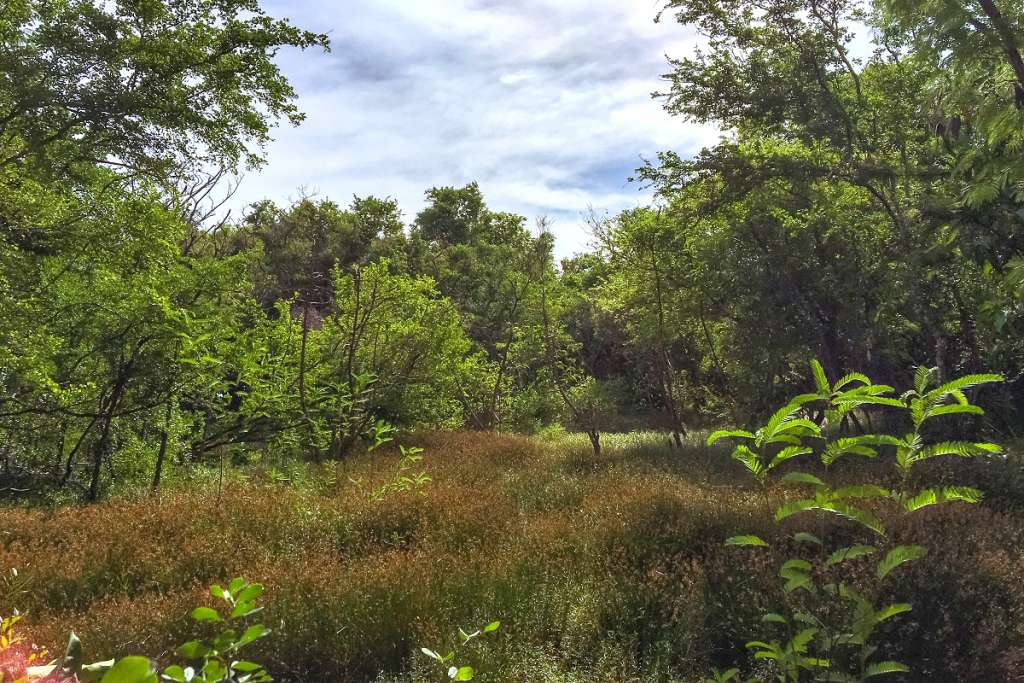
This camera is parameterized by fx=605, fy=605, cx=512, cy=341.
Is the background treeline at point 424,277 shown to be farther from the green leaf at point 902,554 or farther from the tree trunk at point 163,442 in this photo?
the green leaf at point 902,554

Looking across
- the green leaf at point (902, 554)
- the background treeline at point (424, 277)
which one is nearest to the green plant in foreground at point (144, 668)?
the green leaf at point (902, 554)

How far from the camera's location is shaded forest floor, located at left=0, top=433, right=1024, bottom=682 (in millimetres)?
3373

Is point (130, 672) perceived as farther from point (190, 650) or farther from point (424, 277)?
point (424, 277)

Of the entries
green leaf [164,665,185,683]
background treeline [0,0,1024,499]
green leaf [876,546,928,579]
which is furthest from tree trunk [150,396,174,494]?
green leaf [876,546,928,579]

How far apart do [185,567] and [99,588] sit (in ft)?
1.75

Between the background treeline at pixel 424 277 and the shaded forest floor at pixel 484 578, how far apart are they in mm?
1638

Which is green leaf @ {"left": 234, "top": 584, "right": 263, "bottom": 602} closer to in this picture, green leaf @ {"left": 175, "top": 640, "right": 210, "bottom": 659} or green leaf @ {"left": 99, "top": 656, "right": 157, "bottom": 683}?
green leaf @ {"left": 175, "top": 640, "right": 210, "bottom": 659}

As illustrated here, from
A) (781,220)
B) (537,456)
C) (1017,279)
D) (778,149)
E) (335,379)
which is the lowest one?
(537,456)

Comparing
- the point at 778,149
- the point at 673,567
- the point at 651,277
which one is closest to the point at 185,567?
the point at 673,567

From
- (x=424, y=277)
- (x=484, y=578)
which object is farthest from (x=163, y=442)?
(x=424, y=277)

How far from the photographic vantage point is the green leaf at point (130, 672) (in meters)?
0.67

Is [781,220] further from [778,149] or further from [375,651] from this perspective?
[375,651]

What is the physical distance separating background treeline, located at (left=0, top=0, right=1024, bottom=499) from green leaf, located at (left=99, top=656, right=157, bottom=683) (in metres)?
4.39

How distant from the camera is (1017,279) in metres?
3.52
